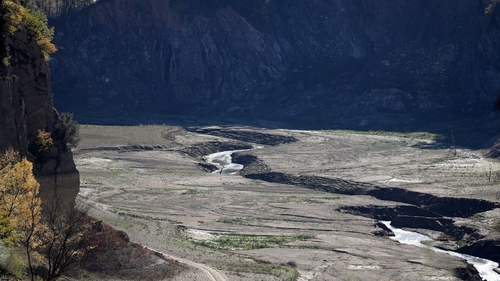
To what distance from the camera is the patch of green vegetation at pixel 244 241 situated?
46.0m

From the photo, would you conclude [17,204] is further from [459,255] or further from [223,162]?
[223,162]

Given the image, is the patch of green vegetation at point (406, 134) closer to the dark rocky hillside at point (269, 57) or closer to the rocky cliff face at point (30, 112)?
the dark rocky hillside at point (269, 57)

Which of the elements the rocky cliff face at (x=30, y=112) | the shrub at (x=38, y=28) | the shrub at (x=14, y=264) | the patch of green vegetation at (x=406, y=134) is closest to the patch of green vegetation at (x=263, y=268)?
the rocky cliff face at (x=30, y=112)

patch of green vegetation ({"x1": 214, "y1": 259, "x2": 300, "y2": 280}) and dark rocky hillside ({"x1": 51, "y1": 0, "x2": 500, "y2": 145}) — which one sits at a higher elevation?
dark rocky hillside ({"x1": 51, "y1": 0, "x2": 500, "y2": 145})

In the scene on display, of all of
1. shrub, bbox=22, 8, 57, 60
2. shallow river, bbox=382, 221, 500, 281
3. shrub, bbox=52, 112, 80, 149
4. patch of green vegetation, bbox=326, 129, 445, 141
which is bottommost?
shallow river, bbox=382, 221, 500, 281

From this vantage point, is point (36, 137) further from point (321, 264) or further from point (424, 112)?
point (424, 112)

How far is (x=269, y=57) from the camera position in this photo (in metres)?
132

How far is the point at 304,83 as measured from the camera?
12650cm

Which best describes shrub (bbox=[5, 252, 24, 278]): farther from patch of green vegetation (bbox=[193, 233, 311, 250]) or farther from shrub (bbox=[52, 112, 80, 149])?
patch of green vegetation (bbox=[193, 233, 311, 250])

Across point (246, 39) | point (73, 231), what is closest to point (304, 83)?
point (246, 39)

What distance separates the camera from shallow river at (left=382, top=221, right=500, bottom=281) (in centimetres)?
4353

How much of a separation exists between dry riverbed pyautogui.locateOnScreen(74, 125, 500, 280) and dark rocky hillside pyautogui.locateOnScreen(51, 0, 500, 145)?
1752 centimetres

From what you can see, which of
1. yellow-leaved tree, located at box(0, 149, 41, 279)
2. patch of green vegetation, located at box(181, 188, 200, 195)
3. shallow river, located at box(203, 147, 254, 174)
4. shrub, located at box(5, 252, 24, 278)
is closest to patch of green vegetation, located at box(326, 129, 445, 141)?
shallow river, located at box(203, 147, 254, 174)

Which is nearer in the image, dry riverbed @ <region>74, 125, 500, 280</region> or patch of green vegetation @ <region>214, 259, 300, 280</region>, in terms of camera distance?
patch of green vegetation @ <region>214, 259, 300, 280</region>
